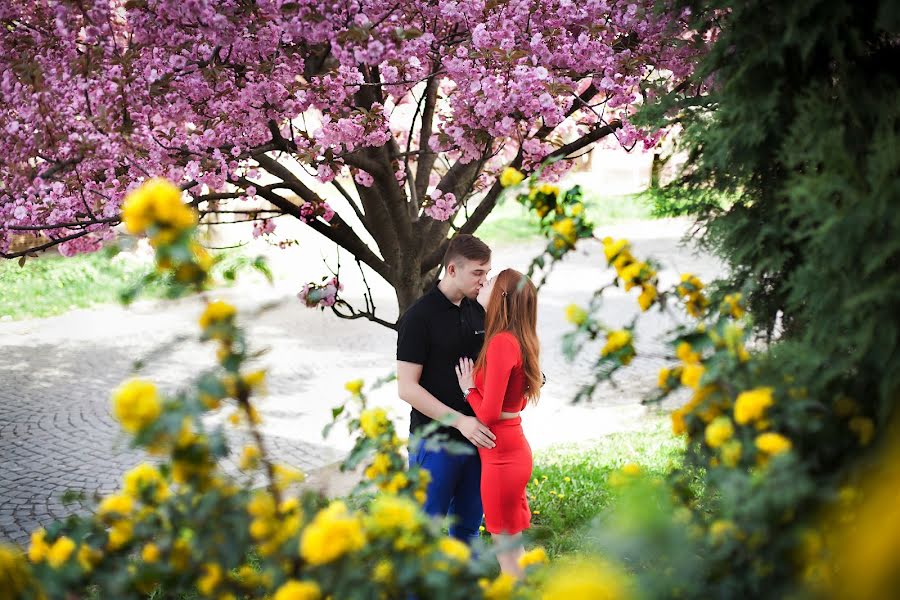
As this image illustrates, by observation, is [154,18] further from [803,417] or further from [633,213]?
[633,213]

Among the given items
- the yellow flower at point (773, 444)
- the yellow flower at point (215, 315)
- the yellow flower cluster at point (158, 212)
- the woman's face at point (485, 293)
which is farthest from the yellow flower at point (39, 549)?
the woman's face at point (485, 293)

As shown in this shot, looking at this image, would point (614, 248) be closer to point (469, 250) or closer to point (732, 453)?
point (732, 453)

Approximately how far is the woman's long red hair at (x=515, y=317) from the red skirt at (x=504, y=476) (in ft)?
0.91

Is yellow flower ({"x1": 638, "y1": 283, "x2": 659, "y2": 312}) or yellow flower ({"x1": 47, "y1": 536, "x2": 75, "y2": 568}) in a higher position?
yellow flower ({"x1": 638, "y1": 283, "x2": 659, "y2": 312})

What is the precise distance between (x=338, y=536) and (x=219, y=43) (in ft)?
10.4

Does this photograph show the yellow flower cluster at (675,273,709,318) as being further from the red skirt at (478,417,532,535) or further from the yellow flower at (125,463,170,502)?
the red skirt at (478,417,532,535)

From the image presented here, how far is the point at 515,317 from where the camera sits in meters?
3.54

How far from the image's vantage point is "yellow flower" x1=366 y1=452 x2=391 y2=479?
2.01 meters

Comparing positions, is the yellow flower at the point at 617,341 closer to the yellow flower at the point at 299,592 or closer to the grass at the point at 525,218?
the yellow flower at the point at 299,592

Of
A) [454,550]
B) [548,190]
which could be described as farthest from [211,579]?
[548,190]

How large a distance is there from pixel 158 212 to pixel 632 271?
121 centimetres

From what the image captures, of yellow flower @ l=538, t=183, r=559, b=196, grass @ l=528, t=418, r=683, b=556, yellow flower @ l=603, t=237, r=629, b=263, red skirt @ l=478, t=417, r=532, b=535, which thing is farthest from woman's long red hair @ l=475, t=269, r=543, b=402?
yellow flower @ l=603, t=237, r=629, b=263

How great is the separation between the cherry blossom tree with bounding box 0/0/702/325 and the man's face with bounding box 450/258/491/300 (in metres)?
1.06

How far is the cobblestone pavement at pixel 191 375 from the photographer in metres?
6.79
